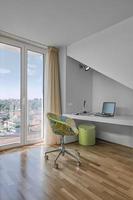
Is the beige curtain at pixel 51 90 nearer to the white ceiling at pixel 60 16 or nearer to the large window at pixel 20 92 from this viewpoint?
the large window at pixel 20 92

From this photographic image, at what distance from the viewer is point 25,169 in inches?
106

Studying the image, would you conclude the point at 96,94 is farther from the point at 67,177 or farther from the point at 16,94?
the point at 67,177

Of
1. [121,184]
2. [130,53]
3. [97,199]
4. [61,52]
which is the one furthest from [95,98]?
[97,199]

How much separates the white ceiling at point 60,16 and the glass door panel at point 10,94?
0.54 metres

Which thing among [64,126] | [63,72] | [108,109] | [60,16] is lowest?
[64,126]

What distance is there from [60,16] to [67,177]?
8.42 ft

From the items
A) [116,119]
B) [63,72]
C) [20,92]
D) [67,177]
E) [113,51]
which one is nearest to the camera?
[67,177]

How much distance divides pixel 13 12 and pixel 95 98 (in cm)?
298

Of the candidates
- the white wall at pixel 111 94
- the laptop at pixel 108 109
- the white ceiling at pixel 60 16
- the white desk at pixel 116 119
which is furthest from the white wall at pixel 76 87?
the white ceiling at pixel 60 16

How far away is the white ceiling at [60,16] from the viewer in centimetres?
240

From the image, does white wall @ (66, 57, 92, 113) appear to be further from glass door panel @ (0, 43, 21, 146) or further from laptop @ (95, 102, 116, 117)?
glass door panel @ (0, 43, 21, 146)

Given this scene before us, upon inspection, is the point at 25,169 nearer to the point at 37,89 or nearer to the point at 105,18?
the point at 37,89

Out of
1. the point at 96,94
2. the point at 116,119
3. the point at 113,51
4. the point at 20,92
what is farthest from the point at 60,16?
the point at 96,94

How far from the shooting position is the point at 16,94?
12.4ft
